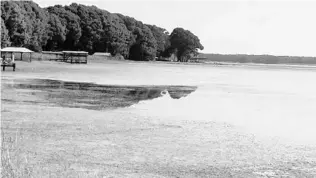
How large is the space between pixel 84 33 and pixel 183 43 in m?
60.5

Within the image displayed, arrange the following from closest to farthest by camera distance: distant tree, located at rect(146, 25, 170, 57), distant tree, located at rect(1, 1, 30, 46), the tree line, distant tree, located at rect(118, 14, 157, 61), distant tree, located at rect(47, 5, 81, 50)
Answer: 1. distant tree, located at rect(1, 1, 30, 46)
2. the tree line
3. distant tree, located at rect(47, 5, 81, 50)
4. distant tree, located at rect(118, 14, 157, 61)
5. distant tree, located at rect(146, 25, 170, 57)

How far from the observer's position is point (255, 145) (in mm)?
14781

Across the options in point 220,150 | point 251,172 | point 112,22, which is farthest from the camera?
point 112,22

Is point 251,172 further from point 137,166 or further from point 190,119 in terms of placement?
point 190,119

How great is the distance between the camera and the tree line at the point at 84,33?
292 ft

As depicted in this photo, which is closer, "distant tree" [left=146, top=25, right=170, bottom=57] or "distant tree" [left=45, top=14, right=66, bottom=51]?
"distant tree" [left=45, top=14, right=66, bottom=51]

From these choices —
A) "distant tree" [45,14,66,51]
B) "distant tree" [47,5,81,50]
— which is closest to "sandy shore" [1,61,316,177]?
"distant tree" [45,14,66,51]

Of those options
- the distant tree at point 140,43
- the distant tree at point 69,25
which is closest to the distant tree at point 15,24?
the distant tree at point 69,25

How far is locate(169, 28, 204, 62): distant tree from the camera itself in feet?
585

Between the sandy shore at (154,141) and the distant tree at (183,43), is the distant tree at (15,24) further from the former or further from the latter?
the distant tree at (183,43)

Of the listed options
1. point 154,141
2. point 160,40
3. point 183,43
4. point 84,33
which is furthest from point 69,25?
point 154,141

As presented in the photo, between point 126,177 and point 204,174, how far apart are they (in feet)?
5.64

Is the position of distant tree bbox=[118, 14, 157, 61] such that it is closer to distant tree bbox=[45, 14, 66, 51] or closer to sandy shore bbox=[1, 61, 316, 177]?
distant tree bbox=[45, 14, 66, 51]

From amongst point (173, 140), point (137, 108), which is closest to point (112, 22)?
point (137, 108)
